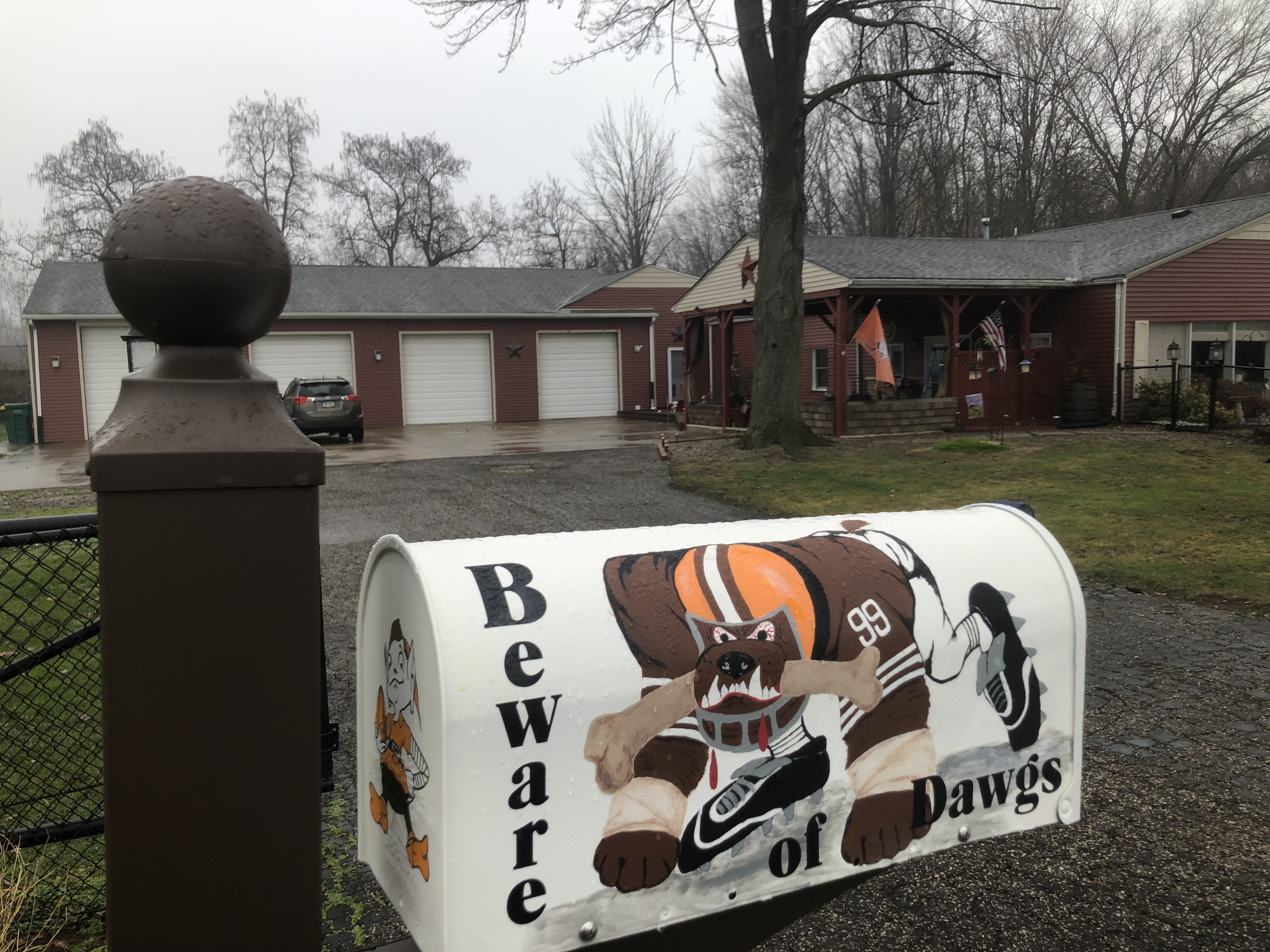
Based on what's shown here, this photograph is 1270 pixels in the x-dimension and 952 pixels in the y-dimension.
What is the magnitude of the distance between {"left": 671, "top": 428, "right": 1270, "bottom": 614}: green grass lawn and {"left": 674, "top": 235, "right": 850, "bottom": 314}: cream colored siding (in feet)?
11.5

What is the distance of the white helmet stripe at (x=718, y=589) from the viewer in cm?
Answer: 188

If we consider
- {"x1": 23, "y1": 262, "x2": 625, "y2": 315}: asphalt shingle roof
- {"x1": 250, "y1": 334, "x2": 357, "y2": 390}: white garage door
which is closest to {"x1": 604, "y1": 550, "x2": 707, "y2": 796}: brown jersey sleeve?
{"x1": 250, "y1": 334, "x2": 357, "y2": 390}: white garage door

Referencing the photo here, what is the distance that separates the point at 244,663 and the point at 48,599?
5207mm

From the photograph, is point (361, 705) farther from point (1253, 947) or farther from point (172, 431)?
point (1253, 947)

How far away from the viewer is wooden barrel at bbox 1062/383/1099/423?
19.4 meters

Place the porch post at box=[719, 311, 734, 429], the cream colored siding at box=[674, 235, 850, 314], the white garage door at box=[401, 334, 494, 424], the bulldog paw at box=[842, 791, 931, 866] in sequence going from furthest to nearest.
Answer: the white garage door at box=[401, 334, 494, 424]
the porch post at box=[719, 311, 734, 429]
the cream colored siding at box=[674, 235, 850, 314]
the bulldog paw at box=[842, 791, 931, 866]

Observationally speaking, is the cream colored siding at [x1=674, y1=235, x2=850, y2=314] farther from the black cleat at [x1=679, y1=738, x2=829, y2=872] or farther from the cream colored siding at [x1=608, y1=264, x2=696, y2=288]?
the black cleat at [x1=679, y1=738, x2=829, y2=872]

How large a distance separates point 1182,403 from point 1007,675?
19.2 metres

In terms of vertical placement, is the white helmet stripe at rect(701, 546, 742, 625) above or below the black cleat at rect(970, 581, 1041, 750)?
above

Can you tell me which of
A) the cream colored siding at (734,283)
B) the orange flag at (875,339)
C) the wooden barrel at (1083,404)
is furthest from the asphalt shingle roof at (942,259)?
the wooden barrel at (1083,404)

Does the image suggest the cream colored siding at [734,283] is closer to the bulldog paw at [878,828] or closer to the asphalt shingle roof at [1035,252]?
the asphalt shingle roof at [1035,252]

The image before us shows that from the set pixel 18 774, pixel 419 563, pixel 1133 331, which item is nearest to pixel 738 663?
pixel 419 563

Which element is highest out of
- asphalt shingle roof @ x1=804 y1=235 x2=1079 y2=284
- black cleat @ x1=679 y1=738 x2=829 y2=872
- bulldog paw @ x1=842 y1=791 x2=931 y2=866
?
asphalt shingle roof @ x1=804 y1=235 x2=1079 y2=284

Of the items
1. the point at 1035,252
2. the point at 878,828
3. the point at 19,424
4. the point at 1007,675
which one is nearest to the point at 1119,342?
the point at 1035,252
